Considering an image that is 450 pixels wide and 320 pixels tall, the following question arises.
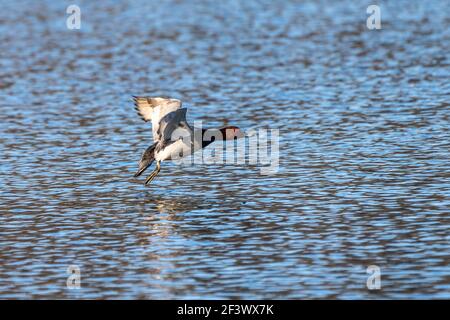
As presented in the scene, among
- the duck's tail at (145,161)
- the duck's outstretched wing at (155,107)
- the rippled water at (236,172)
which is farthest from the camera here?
the duck's tail at (145,161)

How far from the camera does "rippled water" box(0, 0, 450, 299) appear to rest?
1547cm

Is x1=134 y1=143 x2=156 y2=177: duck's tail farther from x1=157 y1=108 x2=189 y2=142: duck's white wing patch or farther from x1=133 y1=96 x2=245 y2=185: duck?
x1=157 y1=108 x2=189 y2=142: duck's white wing patch

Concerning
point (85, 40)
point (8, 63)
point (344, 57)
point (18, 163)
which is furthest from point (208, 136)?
point (85, 40)

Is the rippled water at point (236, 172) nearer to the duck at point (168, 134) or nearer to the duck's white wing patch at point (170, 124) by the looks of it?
the duck at point (168, 134)

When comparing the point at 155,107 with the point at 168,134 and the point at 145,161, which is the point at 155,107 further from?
the point at 145,161

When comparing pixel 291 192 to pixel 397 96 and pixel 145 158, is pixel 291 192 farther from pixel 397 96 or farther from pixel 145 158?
pixel 397 96

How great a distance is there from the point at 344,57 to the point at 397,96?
28.2ft

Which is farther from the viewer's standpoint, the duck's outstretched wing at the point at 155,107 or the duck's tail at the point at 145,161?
the duck's tail at the point at 145,161

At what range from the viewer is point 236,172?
22625 millimetres

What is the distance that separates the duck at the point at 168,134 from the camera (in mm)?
21500

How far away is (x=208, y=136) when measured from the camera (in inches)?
Result: 861

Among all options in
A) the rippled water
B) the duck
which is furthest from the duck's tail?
the rippled water

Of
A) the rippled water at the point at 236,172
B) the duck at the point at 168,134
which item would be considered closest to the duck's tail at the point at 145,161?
the duck at the point at 168,134

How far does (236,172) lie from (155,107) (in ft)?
7.68
